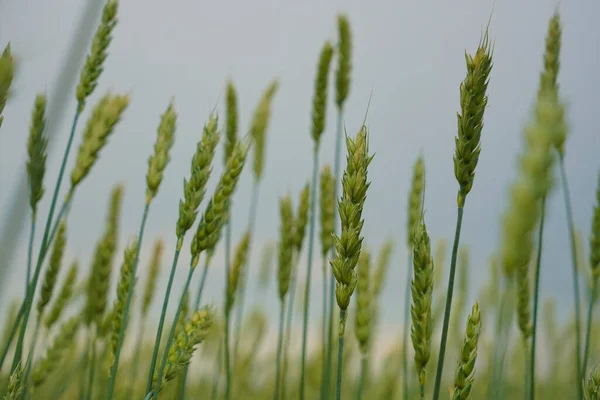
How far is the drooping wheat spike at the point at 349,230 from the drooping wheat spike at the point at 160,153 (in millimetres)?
719

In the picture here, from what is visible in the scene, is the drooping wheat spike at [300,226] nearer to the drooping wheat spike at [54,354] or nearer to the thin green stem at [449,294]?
the drooping wheat spike at [54,354]

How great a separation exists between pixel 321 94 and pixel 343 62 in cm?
23

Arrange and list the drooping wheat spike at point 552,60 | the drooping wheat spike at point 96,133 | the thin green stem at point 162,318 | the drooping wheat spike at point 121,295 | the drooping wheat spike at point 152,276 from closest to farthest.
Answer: the thin green stem at point 162,318
the drooping wheat spike at point 121,295
the drooping wheat spike at point 96,133
the drooping wheat spike at point 552,60
the drooping wheat spike at point 152,276

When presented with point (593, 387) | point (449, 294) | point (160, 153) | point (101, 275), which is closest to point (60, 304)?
point (101, 275)

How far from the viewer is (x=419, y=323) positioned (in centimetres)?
131

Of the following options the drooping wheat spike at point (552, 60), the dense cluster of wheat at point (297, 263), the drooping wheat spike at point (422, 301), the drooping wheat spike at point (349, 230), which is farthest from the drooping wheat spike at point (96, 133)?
the drooping wheat spike at point (552, 60)

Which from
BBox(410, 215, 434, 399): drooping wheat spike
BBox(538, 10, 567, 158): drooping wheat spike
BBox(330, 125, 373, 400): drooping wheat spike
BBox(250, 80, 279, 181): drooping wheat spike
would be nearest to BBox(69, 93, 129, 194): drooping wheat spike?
BBox(330, 125, 373, 400): drooping wheat spike

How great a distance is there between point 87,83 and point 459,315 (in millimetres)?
2807

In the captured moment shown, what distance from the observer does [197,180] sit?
149 cm

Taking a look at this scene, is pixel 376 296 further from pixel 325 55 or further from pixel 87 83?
pixel 87 83

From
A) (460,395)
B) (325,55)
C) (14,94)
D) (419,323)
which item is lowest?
(460,395)

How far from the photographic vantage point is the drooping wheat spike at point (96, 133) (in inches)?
73.4

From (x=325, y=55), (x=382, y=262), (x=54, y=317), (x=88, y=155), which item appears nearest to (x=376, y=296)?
(x=382, y=262)

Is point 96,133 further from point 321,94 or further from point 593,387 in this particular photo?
point 593,387
